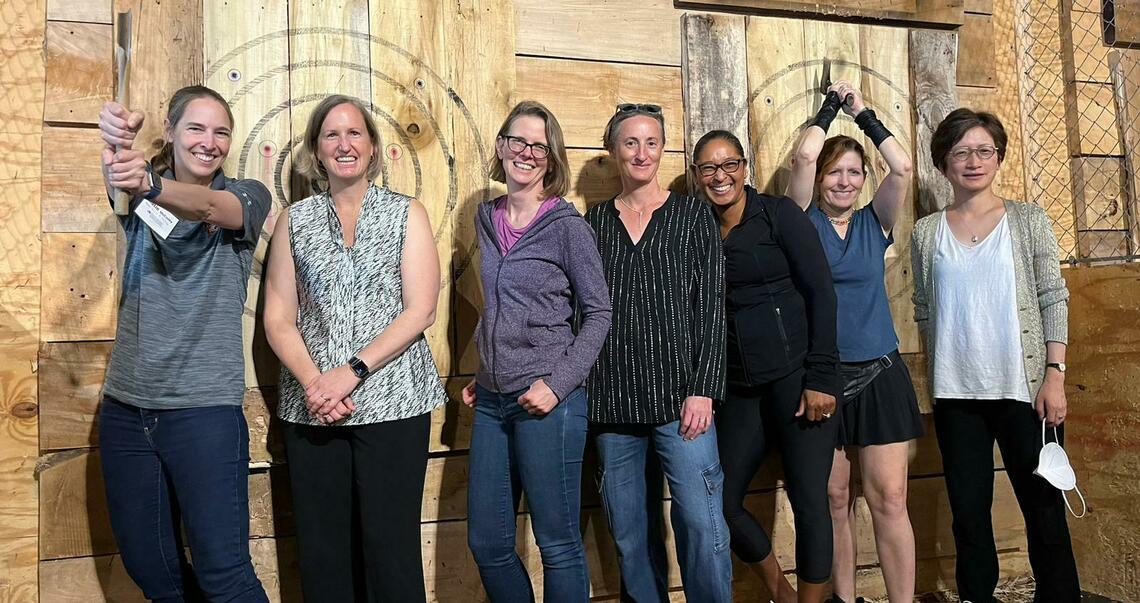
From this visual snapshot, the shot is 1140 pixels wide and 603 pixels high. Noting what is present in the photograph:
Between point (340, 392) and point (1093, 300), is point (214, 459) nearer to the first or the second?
point (340, 392)

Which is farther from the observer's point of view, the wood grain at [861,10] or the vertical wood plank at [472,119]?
the wood grain at [861,10]

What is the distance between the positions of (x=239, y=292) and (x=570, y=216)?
85 centimetres

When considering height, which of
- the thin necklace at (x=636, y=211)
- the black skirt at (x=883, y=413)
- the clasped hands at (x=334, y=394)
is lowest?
the black skirt at (x=883, y=413)

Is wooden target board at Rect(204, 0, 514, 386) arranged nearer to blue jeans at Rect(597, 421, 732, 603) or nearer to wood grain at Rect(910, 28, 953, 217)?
blue jeans at Rect(597, 421, 732, 603)

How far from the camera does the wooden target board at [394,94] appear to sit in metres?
2.63

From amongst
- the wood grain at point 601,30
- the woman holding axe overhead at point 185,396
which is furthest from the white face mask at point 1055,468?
the woman holding axe overhead at point 185,396

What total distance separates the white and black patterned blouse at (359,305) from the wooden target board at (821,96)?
1.43 m

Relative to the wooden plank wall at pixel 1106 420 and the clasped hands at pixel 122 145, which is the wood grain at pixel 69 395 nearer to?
the clasped hands at pixel 122 145

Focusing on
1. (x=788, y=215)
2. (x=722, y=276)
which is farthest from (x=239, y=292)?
(x=788, y=215)

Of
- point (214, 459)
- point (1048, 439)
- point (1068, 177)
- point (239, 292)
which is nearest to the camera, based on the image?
point (214, 459)

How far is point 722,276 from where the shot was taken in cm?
237

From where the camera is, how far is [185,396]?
82.7 inches

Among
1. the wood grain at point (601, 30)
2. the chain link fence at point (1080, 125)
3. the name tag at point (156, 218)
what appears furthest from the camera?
the chain link fence at point (1080, 125)

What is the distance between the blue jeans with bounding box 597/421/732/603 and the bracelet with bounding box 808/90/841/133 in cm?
107
